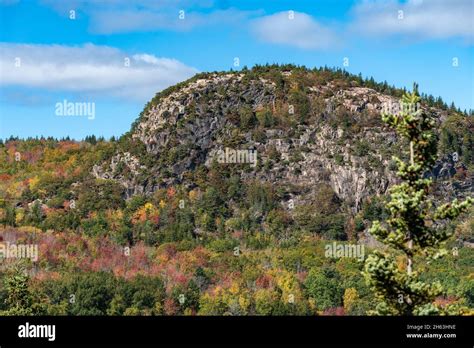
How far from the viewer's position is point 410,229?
29172 mm

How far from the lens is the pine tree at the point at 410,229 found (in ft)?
92.4

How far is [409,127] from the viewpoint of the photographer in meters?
29.0

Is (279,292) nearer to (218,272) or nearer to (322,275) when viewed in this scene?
(322,275)

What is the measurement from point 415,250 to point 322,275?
132 m

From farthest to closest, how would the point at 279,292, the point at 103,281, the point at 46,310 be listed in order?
the point at 279,292
the point at 103,281
the point at 46,310

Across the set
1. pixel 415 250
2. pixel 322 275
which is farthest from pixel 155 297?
pixel 415 250

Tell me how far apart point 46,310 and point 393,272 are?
110 m

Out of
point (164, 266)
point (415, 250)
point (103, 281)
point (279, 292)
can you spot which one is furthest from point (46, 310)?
point (415, 250)

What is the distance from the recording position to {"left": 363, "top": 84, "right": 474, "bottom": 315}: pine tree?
28172 mm
